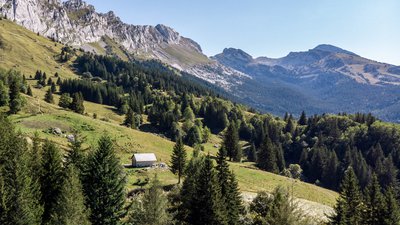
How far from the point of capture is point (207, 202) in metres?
47.5

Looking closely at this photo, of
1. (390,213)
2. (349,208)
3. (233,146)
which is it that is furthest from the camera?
(233,146)

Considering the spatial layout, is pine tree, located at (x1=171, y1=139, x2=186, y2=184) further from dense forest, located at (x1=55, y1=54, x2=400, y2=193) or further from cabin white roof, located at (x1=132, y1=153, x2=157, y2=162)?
dense forest, located at (x1=55, y1=54, x2=400, y2=193)

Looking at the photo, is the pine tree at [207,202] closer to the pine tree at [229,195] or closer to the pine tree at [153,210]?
the pine tree at [229,195]

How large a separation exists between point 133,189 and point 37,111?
2199 inches

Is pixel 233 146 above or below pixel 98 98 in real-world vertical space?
above

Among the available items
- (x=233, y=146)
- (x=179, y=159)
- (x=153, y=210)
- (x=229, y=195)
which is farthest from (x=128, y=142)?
(x=153, y=210)

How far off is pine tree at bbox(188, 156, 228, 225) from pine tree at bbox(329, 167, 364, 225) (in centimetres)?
2281

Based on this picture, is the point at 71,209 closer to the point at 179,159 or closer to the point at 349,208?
the point at 179,159

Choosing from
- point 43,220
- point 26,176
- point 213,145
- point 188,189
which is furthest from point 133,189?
point 213,145

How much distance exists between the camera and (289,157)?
184 metres

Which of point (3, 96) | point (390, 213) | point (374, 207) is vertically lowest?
point (3, 96)

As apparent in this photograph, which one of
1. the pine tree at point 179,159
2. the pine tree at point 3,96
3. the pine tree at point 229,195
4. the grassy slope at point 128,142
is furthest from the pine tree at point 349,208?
the pine tree at point 3,96

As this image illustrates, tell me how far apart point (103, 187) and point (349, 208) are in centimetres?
4402

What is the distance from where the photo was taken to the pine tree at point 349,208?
56.4 m
